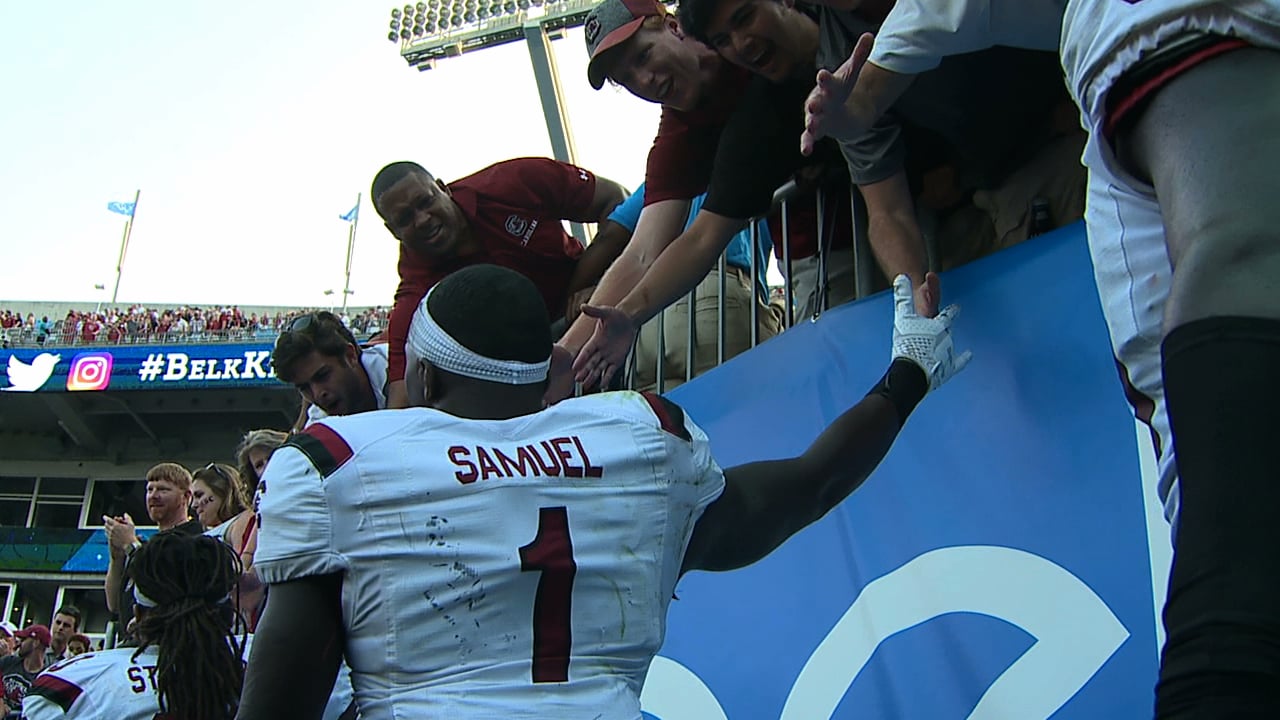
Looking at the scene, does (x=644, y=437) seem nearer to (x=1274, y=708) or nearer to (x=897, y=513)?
(x=1274, y=708)

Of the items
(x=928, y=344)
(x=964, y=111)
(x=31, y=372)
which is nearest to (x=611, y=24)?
(x=964, y=111)

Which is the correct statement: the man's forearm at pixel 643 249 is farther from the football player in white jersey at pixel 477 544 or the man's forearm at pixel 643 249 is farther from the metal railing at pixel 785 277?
the football player in white jersey at pixel 477 544

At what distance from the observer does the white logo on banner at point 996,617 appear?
2.35 meters

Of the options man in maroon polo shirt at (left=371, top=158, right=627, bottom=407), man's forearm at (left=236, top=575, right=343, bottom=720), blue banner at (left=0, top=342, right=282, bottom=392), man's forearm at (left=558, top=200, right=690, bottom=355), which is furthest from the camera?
blue banner at (left=0, top=342, right=282, bottom=392)

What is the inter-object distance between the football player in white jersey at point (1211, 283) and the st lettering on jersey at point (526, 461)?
2.72ft

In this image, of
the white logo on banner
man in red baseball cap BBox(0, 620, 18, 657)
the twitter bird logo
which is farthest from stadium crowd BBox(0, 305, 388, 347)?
the white logo on banner

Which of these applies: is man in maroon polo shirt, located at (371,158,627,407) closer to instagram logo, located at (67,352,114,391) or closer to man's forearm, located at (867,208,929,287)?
man's forearm, located at (867,208,929,287)

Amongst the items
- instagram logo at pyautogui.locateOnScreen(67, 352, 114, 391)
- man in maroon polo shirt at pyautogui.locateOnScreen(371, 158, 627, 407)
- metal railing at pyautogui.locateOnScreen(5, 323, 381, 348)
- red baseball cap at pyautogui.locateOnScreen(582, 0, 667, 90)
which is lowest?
man in maroon polo shirt at pyautogui.locateOnScreen(371, 158, 627, 407)

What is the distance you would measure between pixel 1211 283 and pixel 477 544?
105 centimetres

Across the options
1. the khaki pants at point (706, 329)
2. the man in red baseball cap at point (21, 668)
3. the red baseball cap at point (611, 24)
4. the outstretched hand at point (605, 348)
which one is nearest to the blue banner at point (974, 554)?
the outstretched hand at point (605, 348)

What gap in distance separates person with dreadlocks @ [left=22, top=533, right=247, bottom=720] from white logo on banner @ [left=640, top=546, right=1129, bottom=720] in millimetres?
1341

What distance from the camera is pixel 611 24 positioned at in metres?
3.56

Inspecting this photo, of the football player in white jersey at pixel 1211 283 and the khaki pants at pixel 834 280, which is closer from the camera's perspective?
the football player in white jersey at pixel 1211 283

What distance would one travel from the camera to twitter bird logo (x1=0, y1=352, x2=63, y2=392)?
26.3 metres
